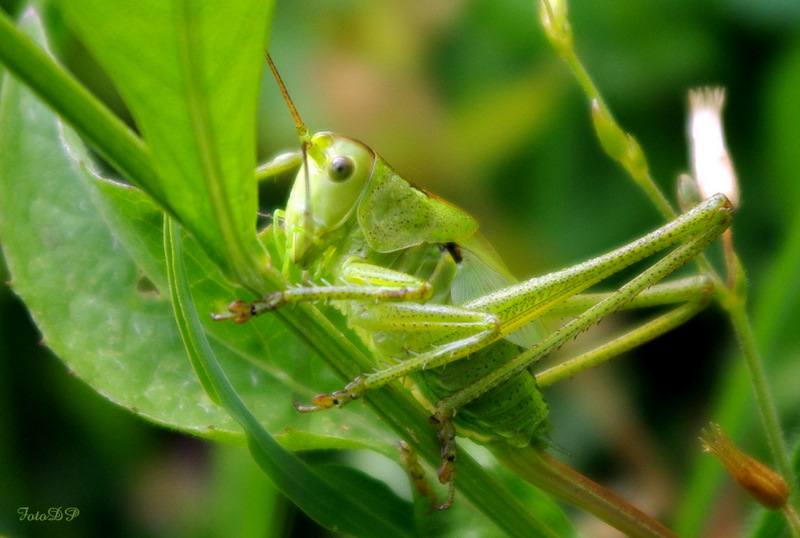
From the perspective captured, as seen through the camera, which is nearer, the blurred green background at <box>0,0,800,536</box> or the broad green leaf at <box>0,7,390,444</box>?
the broad green leaf at <box>0,7,390,444</box>

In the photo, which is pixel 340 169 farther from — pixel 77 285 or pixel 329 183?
pixel 77 285

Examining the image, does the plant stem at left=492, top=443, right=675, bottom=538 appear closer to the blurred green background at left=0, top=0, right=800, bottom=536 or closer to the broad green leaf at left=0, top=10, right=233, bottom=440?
the broad green leaf at left=0, top=10, right=233, bottom=440

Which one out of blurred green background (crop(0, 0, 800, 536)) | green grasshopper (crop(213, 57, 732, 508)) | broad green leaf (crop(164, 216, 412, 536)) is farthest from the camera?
blurred green background (crop(0, 0, 800, 536))

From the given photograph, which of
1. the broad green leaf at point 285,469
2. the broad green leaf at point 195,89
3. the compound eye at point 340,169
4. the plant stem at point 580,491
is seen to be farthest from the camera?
the compound eye at point 340,169

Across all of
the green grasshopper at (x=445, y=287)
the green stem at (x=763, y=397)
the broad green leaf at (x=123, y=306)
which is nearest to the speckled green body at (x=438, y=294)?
the green grasshopper at (x=445, y=287)

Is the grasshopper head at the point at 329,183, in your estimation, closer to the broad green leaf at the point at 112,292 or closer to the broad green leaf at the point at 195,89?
the broad green leaf at the point at 112,292

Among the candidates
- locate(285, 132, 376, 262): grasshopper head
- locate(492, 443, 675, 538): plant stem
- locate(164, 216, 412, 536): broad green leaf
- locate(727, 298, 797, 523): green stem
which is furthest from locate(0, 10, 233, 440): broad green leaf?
locate(727, 298, 797, 523): green stem
